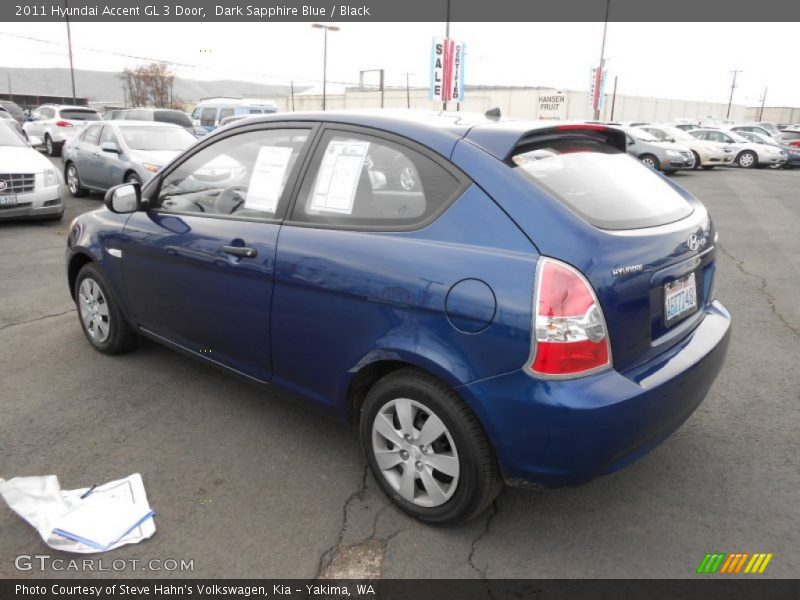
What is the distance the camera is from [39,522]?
2.60 meters

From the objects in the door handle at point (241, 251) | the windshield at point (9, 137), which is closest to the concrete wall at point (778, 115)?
the windshield at point (9, 137)

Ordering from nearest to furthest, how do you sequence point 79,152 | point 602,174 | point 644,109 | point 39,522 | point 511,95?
point 39,522 → point 602,174 → point 79,152 → point 511,95 → point 644,109

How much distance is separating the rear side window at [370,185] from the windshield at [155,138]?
8.60 m

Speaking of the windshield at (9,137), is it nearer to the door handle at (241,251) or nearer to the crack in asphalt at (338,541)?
the door handle at (241,251)

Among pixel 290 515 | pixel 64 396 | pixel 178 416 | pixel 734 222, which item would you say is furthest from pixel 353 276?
pixel 734 222

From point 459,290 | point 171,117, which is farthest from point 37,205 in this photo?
point 171,117

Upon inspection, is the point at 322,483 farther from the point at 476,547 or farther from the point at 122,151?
the point at 122,151

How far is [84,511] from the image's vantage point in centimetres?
267

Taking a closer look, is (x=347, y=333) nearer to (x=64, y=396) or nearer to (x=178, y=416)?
(x=178, y=416)

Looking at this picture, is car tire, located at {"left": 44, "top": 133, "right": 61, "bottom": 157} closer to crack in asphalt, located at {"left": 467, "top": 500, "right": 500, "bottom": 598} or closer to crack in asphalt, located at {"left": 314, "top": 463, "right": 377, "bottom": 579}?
crack in asphalt, located at {"left": 314, "top": 463, "right": 377, "bottom": 579}

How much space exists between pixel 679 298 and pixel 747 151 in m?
26.2

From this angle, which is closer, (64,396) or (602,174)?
(602,174)

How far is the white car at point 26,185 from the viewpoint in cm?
880

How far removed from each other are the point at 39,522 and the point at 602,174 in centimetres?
288
